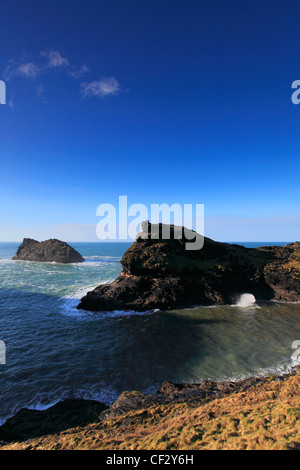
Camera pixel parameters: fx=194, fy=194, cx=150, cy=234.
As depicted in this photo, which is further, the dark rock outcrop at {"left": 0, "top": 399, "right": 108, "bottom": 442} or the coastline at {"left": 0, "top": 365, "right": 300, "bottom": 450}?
the dark rock outcrop at {"left": 0, "top": 399, "right": 108, "bottom": 442}

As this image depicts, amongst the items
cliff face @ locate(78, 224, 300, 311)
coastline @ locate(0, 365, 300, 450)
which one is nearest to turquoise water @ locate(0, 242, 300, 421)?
coastline @ locate(0, 365, 300, 450)

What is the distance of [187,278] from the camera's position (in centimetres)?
3588

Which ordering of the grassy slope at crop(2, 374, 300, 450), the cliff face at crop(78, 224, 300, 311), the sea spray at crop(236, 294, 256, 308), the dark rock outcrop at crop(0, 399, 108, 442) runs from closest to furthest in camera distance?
the grassy slope at crop(2, 374, 300, 450) < the dark rock outcrop at crop(0, 399, 108, 442) < the cliff face at crop(78, 224, 300, 311) < the sea spray at crop(236, 294, 256, 308)

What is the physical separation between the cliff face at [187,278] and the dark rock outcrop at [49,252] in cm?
7278

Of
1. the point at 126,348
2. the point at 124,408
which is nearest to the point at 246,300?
the point at 126,348

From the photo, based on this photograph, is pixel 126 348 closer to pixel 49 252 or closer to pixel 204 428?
pixel 204 428

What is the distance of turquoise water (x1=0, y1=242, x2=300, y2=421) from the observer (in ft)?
47.5

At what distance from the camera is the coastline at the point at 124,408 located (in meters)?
9.68

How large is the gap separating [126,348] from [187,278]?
1887 centimetres

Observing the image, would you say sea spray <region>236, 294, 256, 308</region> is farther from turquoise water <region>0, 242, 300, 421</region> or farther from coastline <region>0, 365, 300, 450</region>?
coastline <region>0, 365, 300, 450</region>

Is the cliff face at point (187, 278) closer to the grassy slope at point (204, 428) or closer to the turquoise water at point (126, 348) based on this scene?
the turquoise water at point (126, 348)

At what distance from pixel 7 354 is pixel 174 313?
21.4 m
